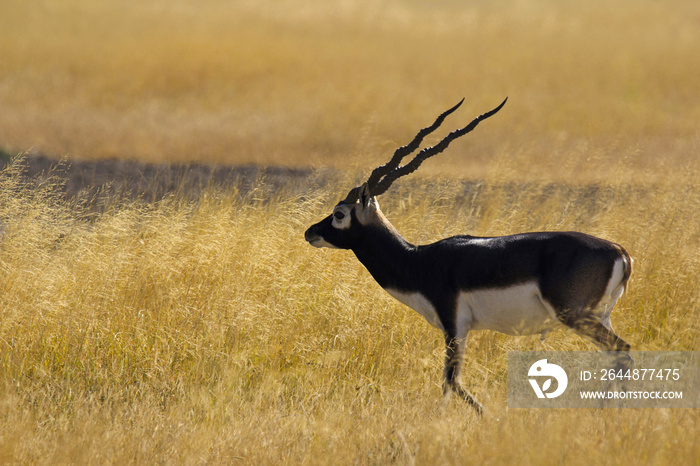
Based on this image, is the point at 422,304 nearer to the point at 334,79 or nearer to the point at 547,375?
the point at 547,375

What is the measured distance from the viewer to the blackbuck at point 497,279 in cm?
509

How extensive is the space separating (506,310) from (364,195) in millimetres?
1289

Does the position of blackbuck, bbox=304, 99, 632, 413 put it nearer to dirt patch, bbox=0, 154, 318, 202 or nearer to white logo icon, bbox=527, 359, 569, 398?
white logo icon, bbox=527, 359, 569, 398

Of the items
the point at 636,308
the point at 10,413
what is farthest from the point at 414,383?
the point at 10,413

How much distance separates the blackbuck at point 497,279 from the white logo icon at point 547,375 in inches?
27.1

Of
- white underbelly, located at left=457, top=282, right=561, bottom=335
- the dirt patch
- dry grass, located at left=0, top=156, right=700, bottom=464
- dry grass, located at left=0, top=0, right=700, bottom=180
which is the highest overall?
dry grass, located at left=0, top=0, right=700, bottom=180

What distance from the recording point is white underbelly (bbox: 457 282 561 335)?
203 inches

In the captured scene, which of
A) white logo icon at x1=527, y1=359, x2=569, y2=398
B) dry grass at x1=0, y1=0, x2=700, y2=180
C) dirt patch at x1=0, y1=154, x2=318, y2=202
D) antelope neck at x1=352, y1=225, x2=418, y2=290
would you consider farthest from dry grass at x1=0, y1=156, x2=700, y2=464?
dry grass at x1=0, y1=0, x2=700, y2=180

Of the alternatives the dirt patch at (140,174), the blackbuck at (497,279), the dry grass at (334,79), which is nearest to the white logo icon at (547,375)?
the blackbuck at (497,279)

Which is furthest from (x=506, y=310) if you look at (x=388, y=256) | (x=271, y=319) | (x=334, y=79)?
(x=334, y=79)

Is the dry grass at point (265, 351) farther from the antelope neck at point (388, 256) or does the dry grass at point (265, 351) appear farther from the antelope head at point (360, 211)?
the antelope head at point (360, 211)

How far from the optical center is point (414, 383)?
607cm

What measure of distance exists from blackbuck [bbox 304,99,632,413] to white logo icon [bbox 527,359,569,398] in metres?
0.69

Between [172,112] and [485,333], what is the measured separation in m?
18.3
